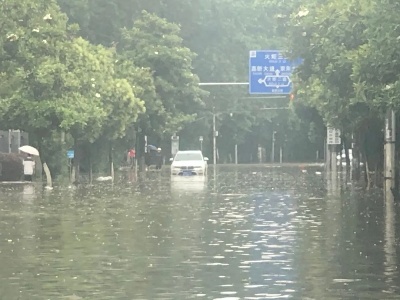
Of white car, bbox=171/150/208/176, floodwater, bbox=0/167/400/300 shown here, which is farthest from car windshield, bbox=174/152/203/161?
floodwater, bbox=0/167/400/300

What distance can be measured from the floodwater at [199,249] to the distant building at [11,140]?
21.6 metres

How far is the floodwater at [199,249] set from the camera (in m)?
12.6

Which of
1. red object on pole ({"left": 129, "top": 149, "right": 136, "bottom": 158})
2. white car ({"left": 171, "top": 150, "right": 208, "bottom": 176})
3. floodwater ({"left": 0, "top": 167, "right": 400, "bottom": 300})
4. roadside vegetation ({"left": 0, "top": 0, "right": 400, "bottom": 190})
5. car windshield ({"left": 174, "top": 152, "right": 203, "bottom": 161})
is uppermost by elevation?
roadside vegetation ({"left": 0, "top": 0, "right": 400, "bottom": 190})

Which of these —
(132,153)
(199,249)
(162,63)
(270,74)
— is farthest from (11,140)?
(199,249)

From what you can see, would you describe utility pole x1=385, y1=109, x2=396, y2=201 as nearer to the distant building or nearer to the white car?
the distant building

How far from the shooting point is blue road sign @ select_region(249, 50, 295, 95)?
55.2 meters

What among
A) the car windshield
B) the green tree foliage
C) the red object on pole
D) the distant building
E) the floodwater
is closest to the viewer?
the floodwater

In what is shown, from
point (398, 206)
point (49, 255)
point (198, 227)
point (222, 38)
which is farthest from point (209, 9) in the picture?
point (49, 255)

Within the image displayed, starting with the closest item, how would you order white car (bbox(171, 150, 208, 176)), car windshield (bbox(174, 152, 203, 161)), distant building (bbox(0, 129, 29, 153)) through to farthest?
distant building (bbox(0, 129, 29, 153)) → white car (bbox(171, 150, 208, 176)) → car windshield (bbox(174, 152, 203, 161))

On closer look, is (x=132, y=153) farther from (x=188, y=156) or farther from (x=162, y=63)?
(x=188, y=156)

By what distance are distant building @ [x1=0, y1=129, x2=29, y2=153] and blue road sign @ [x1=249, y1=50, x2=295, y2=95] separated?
39.2ft

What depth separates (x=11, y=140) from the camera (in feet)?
175

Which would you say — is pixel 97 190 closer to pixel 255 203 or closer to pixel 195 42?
pixel 255 203

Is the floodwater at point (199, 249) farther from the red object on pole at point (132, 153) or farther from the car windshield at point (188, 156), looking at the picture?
the red object on pole at point (132, 153)
